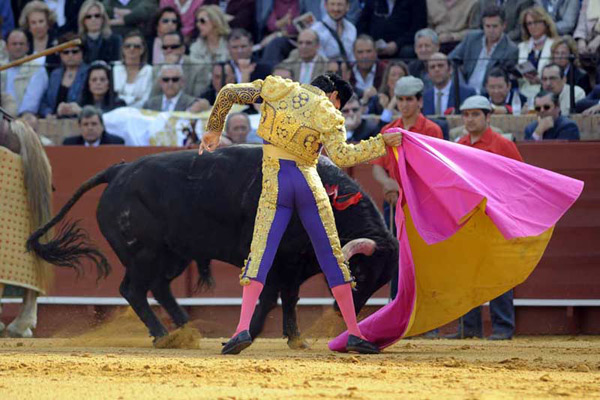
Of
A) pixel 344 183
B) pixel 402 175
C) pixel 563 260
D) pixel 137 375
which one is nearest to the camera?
pixel 137 375

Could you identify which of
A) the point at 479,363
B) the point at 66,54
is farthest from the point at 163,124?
the point at 479,363

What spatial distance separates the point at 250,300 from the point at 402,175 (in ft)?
3.53

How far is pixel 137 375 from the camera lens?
Answer: 5285 millimetres

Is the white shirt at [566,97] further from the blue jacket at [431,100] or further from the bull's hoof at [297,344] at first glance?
the bull's hoof at [297,344]

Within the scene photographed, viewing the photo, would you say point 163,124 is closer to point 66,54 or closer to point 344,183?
point 66,54

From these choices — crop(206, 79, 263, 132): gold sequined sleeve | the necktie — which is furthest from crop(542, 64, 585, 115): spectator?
crop(206, 79, 263, 132): gold sequined sleeve

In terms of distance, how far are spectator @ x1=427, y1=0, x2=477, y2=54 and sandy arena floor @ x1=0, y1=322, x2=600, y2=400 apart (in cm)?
412

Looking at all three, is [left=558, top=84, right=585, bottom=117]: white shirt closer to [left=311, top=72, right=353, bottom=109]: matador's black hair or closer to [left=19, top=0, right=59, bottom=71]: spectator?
[left=311, top=72, right=353, bottom=109]: matador's black hair

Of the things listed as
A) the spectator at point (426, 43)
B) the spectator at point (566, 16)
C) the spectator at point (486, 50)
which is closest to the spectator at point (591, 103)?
the spectator at point (486, 50)

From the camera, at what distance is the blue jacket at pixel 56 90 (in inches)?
434

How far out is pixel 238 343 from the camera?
6.23 metres

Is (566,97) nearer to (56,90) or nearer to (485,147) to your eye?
(485,147)

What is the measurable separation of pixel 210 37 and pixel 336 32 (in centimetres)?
122

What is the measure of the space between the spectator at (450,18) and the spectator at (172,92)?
2322 millimetres
